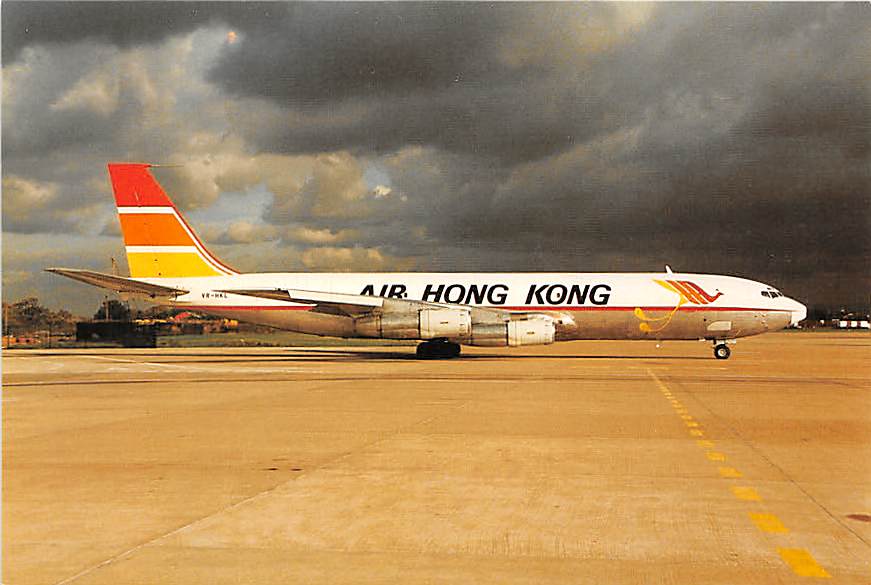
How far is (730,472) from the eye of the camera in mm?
9766

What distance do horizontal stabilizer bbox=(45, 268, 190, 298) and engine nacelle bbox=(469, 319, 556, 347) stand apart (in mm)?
14712

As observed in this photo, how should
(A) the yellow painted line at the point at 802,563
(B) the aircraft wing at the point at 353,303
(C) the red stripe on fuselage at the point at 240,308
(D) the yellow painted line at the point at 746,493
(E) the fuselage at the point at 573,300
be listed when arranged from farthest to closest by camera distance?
(C) the red stripe on fuselage at the point at 240,308 → (E) the fuselage at the point at 573,300 → (B) the aircraft wing at the point at 353,303 → (D) the yellow painted line at the point at 746,493 → (A) the yellow painted line at the point at 802,563

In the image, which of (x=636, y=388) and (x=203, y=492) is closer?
(x=203, y=492)

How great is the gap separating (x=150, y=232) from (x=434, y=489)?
35.5 metres

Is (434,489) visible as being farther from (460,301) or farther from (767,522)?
(460,301)

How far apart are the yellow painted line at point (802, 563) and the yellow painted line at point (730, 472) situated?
3.24m

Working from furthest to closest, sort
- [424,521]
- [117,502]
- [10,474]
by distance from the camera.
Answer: [10,474] < [117,502] < [424,521]

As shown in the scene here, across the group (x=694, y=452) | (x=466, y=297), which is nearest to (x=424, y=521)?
(x=694, y=452)

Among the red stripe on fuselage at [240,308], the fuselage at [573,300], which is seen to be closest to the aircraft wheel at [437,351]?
the fuselage at [573,300]

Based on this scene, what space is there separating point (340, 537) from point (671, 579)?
2.59 m

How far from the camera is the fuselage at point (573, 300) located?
124 feet

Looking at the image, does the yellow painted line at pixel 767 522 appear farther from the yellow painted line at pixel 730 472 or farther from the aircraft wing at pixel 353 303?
the aircraft wing at pixel 353 303

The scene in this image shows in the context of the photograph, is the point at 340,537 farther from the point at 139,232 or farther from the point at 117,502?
the point at 139,232

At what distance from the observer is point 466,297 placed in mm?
38344
